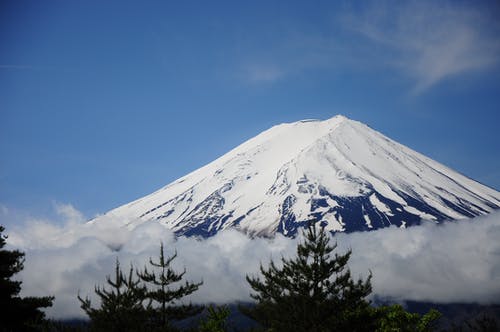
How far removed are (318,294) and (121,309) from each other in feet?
36.5

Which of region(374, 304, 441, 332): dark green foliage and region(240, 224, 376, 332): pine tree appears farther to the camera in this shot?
region(374, 304, 441, 332): dark green foliage

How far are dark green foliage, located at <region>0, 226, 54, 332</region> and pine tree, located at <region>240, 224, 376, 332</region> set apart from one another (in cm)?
1214

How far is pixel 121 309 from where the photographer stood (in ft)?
78.1

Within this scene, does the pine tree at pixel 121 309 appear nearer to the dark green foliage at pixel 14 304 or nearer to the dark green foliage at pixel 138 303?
the dark green foliage at pixel 138 303

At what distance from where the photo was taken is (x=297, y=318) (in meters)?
30.0

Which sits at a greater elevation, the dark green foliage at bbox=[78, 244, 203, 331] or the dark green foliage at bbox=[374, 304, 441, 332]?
the dark green foliage at bbox=[78, 244, 203, 331]

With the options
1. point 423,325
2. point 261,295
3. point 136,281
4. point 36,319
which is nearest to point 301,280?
point 261,295

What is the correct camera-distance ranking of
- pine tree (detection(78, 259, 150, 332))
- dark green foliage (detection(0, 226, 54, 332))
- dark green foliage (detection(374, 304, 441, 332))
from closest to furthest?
pine tree (detection(78, 259, 150, 332)), dark green foliage (detection(0, 226, 54, 332)), dark green foliage (detection(374, 304, 441, 332))

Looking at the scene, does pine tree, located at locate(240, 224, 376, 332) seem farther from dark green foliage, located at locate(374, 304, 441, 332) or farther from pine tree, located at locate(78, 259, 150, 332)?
dark green foliage, located at locate(374, 304, 441, 332)

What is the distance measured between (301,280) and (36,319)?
13.3 m

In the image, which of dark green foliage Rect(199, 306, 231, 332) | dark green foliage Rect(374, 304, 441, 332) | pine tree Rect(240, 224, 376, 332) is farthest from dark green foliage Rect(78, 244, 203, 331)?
dark green foliage Rect(374, 304, 441, 332)

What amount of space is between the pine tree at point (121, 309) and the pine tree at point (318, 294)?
342 inches

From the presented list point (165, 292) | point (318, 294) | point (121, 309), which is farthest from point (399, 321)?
point (121, 309)

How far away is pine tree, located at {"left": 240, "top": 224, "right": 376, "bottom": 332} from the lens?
30047 mm
